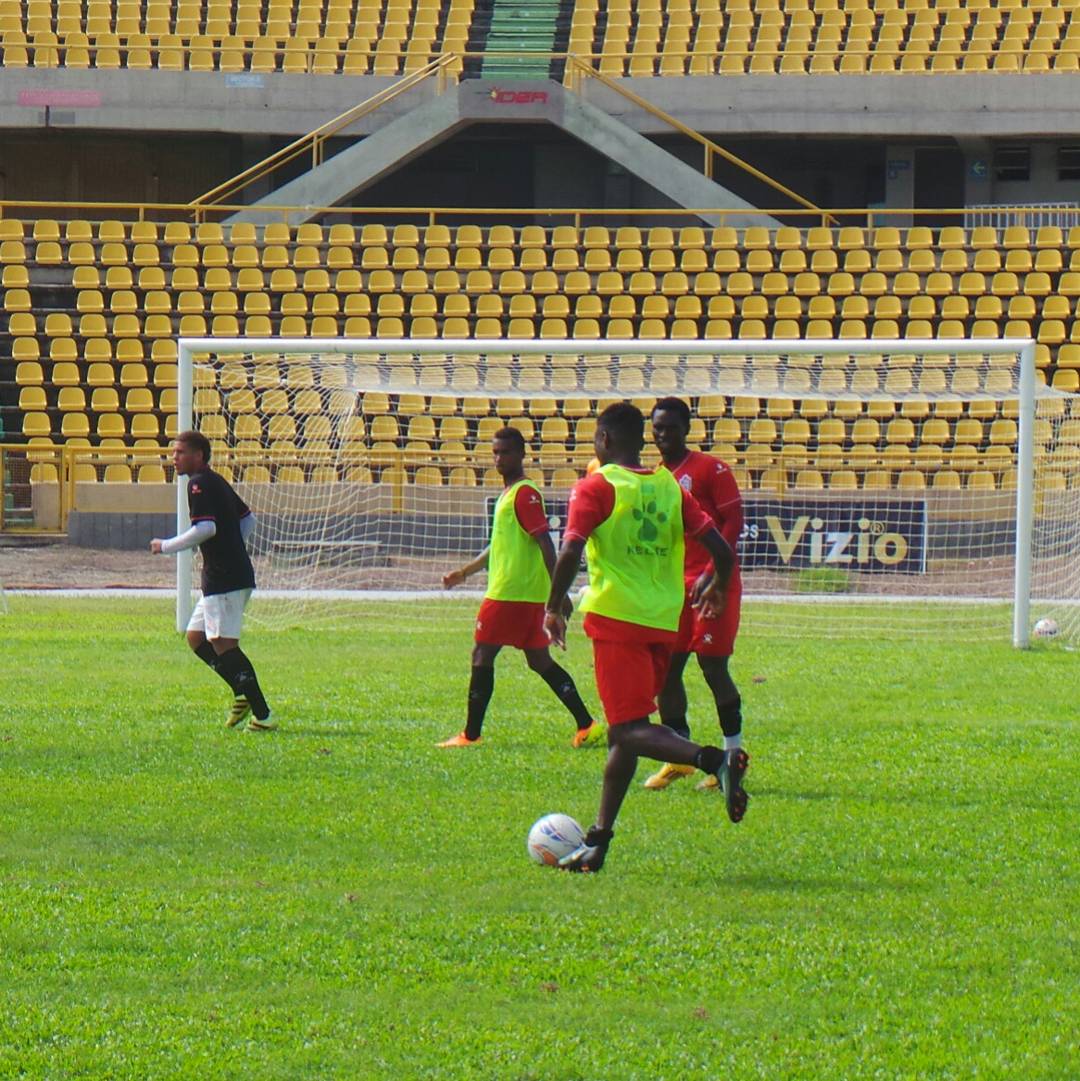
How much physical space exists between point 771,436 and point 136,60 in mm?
16284

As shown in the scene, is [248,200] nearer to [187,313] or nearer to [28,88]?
[28,88]

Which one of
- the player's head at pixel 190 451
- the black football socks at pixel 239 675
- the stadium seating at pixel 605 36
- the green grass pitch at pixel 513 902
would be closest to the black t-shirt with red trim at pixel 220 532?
the player's head at pixel 190 451

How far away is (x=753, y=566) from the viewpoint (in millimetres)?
21172

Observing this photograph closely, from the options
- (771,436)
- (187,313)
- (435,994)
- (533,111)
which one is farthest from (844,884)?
(533,111)

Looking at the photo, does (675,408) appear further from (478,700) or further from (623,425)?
(478,700)

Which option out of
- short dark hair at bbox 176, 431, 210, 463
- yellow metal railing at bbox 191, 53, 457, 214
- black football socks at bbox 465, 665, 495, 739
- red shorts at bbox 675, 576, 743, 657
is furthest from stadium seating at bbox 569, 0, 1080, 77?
red shorts at bbox 675, 576, 743, 657

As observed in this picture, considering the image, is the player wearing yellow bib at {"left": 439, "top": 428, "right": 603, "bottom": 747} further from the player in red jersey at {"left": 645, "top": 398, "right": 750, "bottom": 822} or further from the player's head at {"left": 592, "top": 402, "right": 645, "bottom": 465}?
the player's head at {"left": 592, "top": 402, "right": 645, "bottom": 465}

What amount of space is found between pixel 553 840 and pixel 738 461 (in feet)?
52.0

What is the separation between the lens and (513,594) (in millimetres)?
9758

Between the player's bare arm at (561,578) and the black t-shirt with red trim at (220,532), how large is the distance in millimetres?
3596

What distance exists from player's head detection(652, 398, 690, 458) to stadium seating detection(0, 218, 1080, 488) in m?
15.2

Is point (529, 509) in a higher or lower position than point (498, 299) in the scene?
lower

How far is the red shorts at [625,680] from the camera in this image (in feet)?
21.9

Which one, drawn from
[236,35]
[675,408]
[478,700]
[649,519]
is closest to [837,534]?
[478,700]
